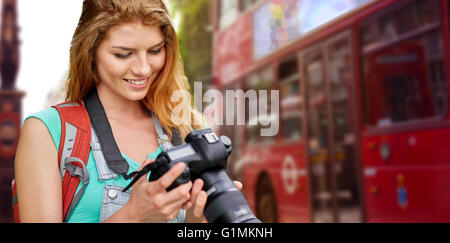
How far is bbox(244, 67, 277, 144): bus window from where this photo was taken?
554 cm

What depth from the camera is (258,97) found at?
570 cm

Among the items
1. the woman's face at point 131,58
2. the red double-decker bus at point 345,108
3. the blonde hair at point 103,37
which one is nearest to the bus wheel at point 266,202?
the red double-decker bus at point 345,108

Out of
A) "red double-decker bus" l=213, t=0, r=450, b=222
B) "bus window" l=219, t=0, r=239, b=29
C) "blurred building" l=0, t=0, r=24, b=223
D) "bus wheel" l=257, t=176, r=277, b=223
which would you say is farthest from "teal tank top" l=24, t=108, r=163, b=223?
"bus window" l=219, t=0, r=239, b=29

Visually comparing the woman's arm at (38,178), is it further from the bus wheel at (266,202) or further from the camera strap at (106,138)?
the bus wheel at (266,202)

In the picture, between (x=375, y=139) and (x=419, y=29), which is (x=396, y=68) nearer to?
(x=419, y=29)

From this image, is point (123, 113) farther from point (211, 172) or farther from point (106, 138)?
point (211, 172)

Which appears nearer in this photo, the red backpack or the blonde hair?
the red backpack

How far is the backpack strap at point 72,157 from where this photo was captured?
1.10 m

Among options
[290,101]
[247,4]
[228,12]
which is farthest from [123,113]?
[228,12]

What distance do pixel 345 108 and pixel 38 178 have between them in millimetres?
3465

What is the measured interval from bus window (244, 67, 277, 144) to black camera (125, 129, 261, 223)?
14.5ft

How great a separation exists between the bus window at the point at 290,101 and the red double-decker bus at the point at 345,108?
11 millimetres

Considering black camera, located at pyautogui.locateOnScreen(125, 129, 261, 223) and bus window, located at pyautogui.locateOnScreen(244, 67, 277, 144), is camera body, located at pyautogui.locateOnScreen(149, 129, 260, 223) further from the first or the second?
bus window, located at pyautogui.locateOnScreen(244, 67, 277, 144)

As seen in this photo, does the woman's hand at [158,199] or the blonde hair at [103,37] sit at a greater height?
the blonde hair at [103,37]
